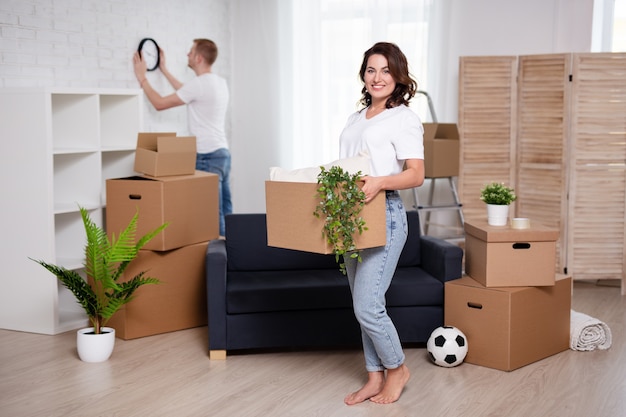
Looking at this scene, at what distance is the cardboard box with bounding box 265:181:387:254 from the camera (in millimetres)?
2963

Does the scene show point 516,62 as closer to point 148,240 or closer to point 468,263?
point 468,263

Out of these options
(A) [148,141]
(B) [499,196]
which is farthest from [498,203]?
(A) [148,141]

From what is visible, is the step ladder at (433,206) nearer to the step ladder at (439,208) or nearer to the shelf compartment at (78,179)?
the step ladder at (439,208)

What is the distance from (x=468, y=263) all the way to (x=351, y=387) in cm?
104

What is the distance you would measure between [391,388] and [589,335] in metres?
1.34

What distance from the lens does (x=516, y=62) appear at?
5621 mm

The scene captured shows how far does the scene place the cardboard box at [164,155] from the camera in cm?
426

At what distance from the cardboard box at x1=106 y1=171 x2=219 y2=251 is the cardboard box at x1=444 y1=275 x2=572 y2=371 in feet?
4.88

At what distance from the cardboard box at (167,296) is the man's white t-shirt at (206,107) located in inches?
53.2


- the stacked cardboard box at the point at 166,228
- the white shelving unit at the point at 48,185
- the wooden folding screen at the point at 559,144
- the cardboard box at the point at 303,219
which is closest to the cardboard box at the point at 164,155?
the stacked cardboard box at the point at 166,228

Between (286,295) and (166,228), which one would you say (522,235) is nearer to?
(286,295)

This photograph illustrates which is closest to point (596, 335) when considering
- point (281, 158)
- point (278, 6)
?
point (281, 158)

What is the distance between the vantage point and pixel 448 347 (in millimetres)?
3717

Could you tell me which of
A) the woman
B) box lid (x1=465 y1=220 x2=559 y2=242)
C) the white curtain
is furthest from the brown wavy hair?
the white curtain
